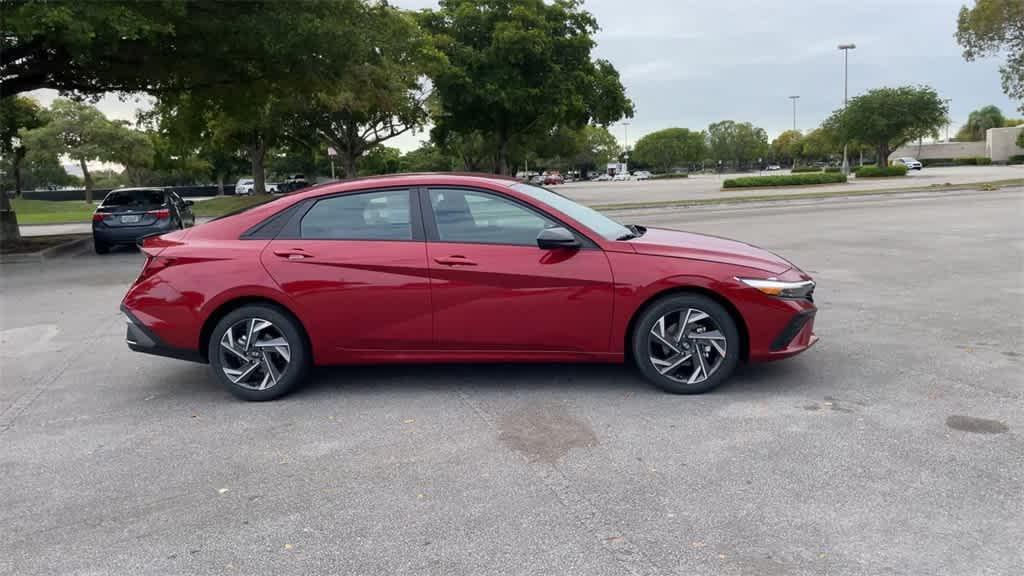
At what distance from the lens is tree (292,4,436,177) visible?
56.7ft

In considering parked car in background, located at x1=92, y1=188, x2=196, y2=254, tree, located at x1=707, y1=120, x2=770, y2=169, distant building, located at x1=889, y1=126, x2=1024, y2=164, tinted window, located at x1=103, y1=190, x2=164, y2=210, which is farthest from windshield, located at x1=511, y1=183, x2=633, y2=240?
tree, located at x1=707, y1=120, x2=770, y2=169

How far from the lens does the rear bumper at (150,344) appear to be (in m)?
5.48

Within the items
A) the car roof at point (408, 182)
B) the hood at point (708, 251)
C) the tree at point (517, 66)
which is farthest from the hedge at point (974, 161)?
the car roof at point (408, 182)

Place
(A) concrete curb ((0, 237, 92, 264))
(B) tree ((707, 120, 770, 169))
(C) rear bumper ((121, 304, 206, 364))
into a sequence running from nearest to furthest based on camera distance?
(C) rear bumper ((121, 304, 206, 364)) → (A) concrete curb ((0, 237, 92, 264)) → (B) tree ((707, 120, 770, 169))

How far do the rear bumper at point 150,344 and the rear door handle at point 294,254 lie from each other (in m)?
0.94

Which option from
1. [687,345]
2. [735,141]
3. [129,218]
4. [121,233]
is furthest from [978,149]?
[687,345]

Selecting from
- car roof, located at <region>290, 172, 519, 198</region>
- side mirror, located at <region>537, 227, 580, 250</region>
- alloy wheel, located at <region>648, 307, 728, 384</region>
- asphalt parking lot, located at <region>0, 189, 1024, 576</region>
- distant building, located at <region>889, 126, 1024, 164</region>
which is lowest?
asphalt parking lot, located at <region>0, 189, 1024, 576</region>

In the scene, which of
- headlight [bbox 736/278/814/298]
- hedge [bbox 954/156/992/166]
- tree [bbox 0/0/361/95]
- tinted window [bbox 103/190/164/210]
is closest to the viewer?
headlight [bbox 736/278/814/298]

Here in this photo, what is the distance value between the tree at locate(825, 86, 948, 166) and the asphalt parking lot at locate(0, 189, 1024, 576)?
2190 inches

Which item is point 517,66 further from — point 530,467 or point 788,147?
point 788,147

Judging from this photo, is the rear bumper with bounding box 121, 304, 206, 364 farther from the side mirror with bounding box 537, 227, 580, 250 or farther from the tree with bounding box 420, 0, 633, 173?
the tree with bounding box 420, 0, 633, 173

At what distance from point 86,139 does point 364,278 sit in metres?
61.7

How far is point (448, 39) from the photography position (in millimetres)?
31312

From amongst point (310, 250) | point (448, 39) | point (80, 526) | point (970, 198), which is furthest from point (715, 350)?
point (448, 39)
